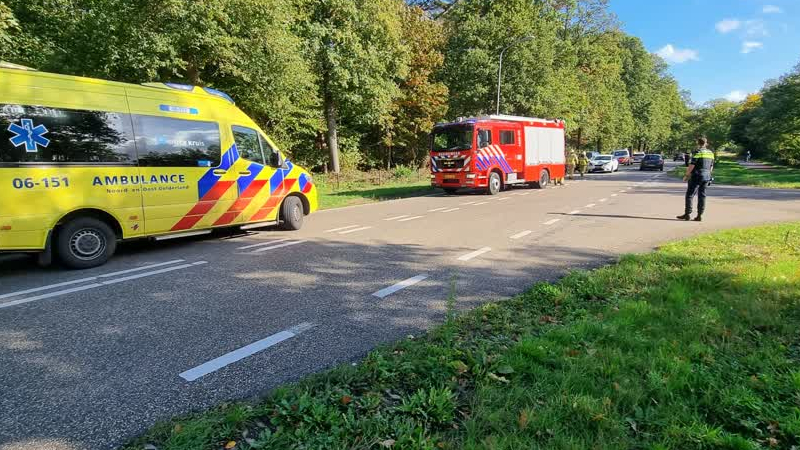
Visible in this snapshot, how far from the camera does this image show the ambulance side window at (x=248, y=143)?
327 inches

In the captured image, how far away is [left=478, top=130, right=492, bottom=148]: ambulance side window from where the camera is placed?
1723 cm

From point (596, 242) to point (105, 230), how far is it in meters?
8.00

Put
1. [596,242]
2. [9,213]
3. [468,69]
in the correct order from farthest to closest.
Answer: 1. [468,69]
2. [596,242]
3. [9,213]

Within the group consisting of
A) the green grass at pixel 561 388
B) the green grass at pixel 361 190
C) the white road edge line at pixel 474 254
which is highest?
the green grass at pixel 361 190

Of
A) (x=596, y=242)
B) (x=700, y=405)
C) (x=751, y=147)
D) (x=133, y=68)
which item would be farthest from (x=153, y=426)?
(x=751, y=147)

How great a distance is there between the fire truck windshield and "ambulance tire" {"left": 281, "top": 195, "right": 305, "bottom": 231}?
30.8 feet

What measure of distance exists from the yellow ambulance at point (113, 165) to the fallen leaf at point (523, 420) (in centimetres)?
625

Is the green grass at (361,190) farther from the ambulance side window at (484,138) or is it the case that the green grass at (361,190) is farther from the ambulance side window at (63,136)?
the ambulance side window at (63,136)

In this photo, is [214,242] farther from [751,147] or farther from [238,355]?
[751,147]

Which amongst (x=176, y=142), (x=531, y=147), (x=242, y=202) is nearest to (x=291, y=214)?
(x=242, y=202)

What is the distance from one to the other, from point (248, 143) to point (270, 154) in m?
0.54

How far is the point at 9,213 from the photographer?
218 inches

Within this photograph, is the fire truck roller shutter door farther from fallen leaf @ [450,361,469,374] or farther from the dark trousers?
fallen leaf @ [450,361,469,374]

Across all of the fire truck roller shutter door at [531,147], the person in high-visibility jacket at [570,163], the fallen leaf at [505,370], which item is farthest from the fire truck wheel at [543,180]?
the fallen leaf at [505,370]
